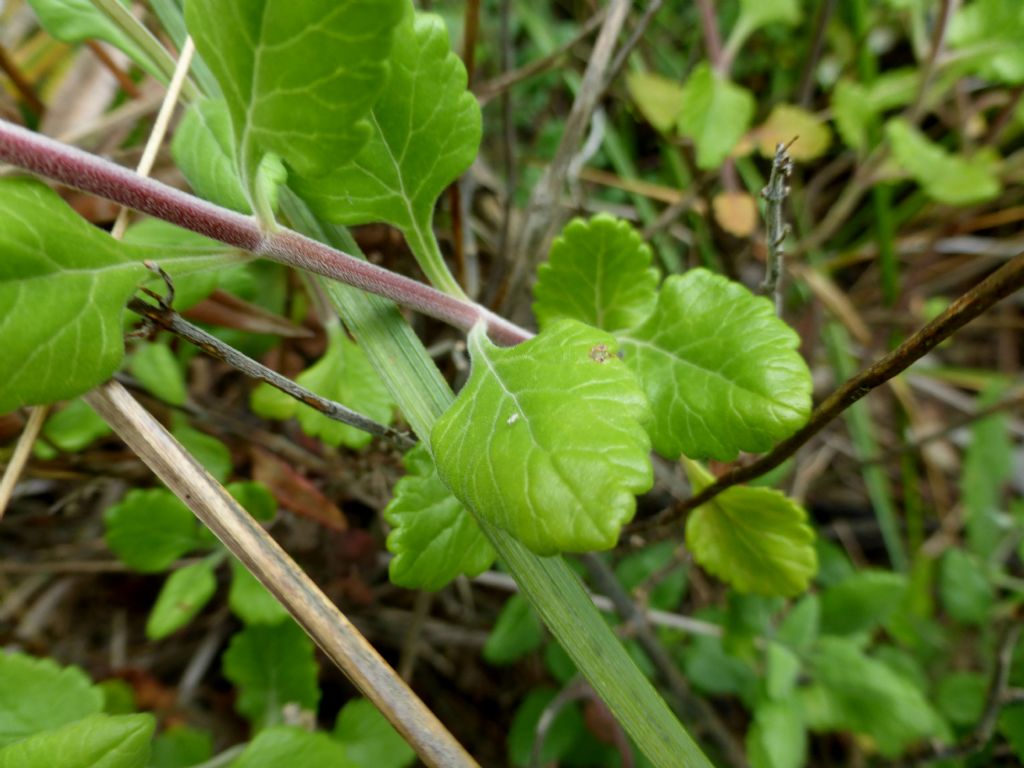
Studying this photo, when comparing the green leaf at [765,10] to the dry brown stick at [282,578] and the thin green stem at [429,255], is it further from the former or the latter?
the dry brown stick at [282,578]

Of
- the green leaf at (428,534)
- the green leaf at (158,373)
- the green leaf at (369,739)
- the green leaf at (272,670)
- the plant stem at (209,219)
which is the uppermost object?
the plant stem at (209,219)

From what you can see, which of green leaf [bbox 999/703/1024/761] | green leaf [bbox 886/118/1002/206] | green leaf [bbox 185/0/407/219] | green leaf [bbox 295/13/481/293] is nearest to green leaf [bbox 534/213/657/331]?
green leaf [bbox 295/13/481/293]

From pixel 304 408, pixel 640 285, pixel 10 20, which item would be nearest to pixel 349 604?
pixel 304 408

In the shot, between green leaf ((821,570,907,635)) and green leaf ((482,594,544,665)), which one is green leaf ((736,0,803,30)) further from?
green leaf ((482,594,544,665))

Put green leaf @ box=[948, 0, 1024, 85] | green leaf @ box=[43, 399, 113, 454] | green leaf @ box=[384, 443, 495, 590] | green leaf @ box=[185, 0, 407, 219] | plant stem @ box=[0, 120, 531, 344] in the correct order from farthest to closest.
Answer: green leaf @ box=[948, 0, 1024, 85]
green leaf @ box=[43, 399, 113, 454]
green leaf @ box=[384, 443, 495, 590]
plant stem @ box=[0, 120, 531, 344]
green leaf @ box=[185, 0, 407, 219]

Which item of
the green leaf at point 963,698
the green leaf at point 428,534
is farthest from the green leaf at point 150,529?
the green leaf at point 963,698
